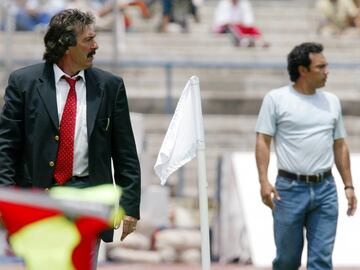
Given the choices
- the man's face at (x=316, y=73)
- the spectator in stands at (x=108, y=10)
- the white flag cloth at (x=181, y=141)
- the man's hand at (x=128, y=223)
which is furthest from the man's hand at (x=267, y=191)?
the spectator in stands at (x=108, y=10)

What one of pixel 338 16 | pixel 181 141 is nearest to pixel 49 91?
pixel 181 141

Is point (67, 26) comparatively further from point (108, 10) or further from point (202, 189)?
point (108, 10)

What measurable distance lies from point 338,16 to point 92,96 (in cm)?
1518

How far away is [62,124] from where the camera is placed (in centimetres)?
736

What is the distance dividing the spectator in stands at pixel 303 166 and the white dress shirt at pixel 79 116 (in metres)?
2.46

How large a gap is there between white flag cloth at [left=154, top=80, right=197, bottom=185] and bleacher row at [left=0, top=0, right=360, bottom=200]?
284 inches

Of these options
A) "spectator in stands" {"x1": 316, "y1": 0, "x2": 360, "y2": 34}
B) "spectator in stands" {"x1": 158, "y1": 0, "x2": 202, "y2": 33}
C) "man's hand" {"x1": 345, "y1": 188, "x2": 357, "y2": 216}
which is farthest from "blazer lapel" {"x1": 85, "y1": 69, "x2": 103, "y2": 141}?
"spectator in stands" {"x1": 316, "y1": 0, "x2": 360, "y2": 34}

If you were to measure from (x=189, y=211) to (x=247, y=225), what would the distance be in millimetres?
3314

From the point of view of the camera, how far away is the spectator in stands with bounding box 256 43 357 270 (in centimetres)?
966

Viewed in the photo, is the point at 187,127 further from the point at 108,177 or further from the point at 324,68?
the point at 324,68

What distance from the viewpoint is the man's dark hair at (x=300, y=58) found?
9.87 meters

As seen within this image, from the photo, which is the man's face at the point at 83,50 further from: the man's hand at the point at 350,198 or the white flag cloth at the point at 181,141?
the man's hand at the point at 350,198

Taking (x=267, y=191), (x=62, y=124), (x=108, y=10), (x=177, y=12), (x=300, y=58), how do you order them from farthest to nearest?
(x=177, y=12) → (x=108, y=10) → (x=300, y=58) → (x=267, y=191) → (x=62, y=124)

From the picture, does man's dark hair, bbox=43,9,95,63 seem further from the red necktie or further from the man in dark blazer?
the red necktie
